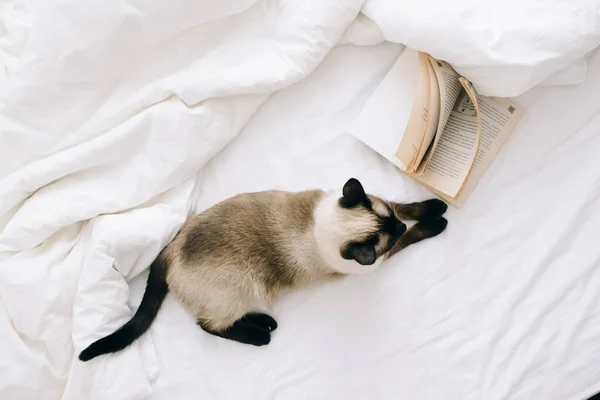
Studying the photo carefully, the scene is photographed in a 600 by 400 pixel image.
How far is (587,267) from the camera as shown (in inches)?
43.7

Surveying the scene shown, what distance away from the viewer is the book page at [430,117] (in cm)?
109

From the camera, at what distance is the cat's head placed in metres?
1.00

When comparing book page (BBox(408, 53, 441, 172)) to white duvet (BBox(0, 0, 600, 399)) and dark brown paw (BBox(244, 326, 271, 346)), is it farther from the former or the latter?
dark brown paw (BBox(244, 326, 271, 346))

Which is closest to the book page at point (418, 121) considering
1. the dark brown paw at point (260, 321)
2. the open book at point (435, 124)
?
the open book at point (435, 124)

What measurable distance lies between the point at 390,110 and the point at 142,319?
776 mm

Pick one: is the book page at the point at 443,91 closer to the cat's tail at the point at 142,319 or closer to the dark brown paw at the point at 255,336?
the dark brown paw at the point at 255,336

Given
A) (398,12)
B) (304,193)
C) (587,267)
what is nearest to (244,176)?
(304,193)

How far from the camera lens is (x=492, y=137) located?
116cm

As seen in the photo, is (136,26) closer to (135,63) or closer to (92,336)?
(135,63)

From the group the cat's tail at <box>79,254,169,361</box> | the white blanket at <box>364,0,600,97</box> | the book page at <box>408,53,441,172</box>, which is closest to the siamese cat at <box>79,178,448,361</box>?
the cat's tail at <box>79,254,169,361</box>

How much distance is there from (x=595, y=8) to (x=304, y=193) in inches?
Result: 28.9

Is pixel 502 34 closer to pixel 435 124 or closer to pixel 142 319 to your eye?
pixel 435 124

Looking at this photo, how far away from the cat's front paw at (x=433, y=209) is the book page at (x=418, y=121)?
99 mm

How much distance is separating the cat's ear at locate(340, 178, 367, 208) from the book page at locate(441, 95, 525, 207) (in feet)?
0.89
